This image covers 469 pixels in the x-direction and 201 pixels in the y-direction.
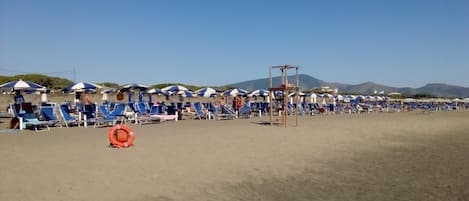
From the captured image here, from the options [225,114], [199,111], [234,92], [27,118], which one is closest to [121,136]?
[27,118]

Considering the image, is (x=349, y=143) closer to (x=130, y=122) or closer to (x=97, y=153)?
(x=97, y=153)

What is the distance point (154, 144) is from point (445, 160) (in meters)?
5.30

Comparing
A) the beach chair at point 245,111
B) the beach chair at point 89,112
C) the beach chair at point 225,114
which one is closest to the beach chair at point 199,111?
the beach chair at point 225,114

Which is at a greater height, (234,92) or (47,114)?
(234,92)

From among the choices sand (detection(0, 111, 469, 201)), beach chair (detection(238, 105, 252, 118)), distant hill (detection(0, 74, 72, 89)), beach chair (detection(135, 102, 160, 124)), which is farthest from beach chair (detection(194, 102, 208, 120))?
distant hill (detection(0, 74, 72, 89))

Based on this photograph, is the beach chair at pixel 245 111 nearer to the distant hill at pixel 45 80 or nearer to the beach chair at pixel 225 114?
the beach chair at pixel 225 114

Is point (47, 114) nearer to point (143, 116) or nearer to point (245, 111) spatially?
point (143, 116)

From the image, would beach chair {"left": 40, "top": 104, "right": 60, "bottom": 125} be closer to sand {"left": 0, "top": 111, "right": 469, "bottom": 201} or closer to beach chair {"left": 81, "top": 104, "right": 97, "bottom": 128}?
beach chair {"left": 81, "top": 104, "right": 97, "bottom": 128}

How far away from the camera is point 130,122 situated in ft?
47.7

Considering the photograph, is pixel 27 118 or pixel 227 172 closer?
pixel 227 172

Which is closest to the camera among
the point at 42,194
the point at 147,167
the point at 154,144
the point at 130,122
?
the point at 42,194

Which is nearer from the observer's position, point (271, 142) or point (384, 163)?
point (384, 163)

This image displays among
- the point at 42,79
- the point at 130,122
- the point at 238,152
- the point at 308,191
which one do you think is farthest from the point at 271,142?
the point at 42,79

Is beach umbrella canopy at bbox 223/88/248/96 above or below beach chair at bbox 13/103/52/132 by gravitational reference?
Result: above
